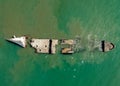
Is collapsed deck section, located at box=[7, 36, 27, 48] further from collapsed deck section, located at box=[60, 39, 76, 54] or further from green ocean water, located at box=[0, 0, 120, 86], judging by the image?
collapsed deck section, located at box=[60, 39, 76, 54]

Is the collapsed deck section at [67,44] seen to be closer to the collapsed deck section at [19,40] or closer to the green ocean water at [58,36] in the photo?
the green ocean water at [58,36]

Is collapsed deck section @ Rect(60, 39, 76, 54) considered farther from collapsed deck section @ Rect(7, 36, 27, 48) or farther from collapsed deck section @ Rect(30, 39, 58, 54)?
collapsed deck section @ Rect(7, 36, 27, 48)

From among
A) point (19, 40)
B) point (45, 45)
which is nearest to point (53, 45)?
point (45, 45)

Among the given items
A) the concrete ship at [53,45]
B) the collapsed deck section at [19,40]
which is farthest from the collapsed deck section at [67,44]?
the collapsed deck section at [19,40]

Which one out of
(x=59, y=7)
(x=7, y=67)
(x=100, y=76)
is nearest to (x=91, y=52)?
(x=100, y=76)

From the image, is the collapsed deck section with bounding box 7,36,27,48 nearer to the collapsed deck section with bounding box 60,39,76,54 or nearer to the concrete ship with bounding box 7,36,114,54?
the concrete ship with bounding box 7,36,114,54

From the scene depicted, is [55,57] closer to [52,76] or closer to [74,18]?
[52,76]

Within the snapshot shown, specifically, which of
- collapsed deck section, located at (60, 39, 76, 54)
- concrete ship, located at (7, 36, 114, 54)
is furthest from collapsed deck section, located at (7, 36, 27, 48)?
collapsed deck section, located at (60, 39, 76, 54)

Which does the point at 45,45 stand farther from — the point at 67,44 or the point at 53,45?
the point at 67,44
